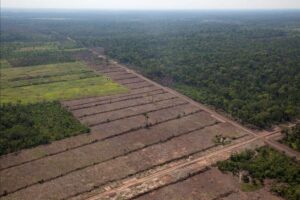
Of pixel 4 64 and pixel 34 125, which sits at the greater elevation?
pixel 34 125

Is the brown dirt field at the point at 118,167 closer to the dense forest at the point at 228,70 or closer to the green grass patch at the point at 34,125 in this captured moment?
the green grass patch at the point at 34,125

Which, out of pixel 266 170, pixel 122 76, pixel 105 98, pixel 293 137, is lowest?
pixel 122 76

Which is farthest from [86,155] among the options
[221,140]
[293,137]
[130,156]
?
[293,137]

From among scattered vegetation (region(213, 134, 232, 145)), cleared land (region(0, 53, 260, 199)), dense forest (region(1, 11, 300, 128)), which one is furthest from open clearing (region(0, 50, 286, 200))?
dense forest (region(1, 11, 300, 128))

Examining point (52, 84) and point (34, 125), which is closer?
point (34, 125)

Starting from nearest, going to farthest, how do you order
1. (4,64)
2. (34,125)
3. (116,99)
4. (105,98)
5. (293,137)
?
(293,137) < (34,125) < (116,99) < (105,98) < (4,64)

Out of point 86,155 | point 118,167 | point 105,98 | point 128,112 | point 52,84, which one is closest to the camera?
point 118,167

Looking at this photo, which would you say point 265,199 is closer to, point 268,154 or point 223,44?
point 268,154

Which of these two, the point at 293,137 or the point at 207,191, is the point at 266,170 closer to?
the point at 207,191
